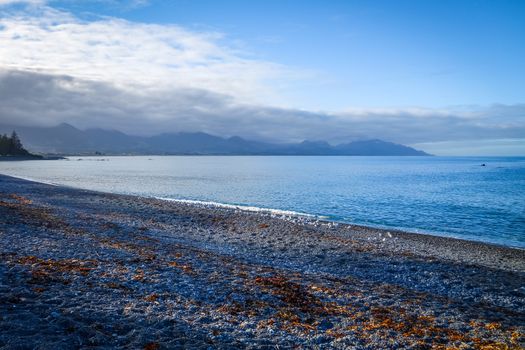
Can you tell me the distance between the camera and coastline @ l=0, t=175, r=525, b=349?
9.34 meters

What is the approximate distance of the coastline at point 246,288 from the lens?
934 cm

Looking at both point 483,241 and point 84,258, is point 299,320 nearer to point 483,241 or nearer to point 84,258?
point 84,258

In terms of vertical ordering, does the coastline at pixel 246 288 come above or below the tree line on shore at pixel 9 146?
below

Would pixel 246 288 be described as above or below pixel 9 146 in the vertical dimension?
below

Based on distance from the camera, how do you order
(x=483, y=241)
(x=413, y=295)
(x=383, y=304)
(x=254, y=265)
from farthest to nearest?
(x=483, y=241) < (x=254, y=265) < (x=413, y=295) < (x=383, y=304)

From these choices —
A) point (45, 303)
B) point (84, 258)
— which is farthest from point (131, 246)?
point (45, 303)

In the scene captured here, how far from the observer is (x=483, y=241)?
29688 millimetres

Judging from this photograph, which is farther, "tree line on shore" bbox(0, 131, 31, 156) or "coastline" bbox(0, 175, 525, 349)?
"tree line on shore" bbox(0, 131, 31, 156)

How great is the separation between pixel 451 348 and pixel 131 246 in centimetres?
1400

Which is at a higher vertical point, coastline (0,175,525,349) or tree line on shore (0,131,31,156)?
tree line on shore (0,131,31,156)

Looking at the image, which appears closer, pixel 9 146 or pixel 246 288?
pixel 246 288

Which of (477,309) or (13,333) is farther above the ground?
(13,333)

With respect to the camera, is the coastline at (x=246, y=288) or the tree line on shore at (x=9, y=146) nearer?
the coastline at (x=246, y=288)

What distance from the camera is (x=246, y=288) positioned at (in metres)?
12.9
